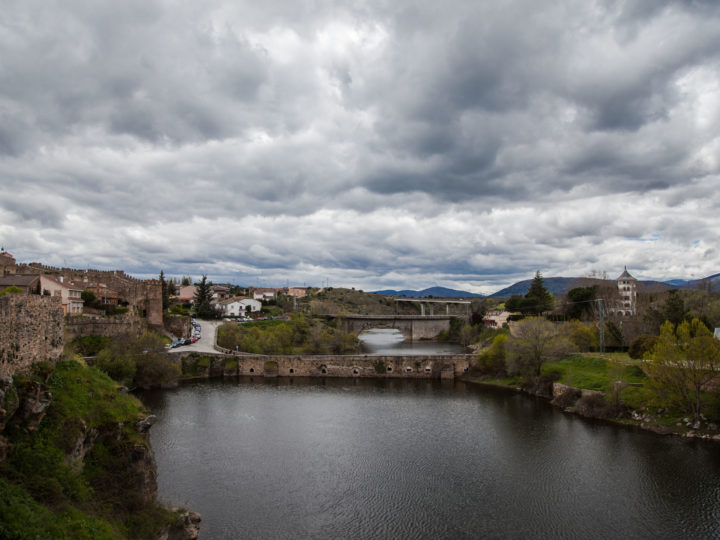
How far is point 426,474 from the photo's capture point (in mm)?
24594

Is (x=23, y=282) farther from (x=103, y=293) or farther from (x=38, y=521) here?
(x=38, y=521)

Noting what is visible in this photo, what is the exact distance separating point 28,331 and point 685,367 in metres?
38.5

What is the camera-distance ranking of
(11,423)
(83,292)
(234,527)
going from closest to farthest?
(11,423)
(234,527)
(83,292)

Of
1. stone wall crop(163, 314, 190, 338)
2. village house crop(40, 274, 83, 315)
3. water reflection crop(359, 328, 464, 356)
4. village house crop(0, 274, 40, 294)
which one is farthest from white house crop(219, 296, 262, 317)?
village house crop(0, 274, 40, 294)

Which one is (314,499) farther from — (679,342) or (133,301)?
(133,301)

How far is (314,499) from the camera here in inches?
845

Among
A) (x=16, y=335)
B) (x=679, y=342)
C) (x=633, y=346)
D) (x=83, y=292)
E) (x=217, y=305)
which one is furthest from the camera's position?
(x=217, y=305)

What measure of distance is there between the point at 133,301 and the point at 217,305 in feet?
123

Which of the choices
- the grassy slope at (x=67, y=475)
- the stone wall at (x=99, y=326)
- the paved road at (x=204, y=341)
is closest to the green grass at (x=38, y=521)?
Answer: the grassy slope at (x=67, y=475)

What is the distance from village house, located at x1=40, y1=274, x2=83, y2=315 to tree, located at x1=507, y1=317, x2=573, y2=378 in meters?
50.7

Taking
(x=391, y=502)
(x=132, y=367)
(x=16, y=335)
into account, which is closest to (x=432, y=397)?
(x=391, y=502)

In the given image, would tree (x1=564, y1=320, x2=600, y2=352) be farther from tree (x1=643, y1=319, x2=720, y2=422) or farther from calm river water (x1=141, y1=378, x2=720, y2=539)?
tree (x1=643, y1=319, x2=720, y2=422)

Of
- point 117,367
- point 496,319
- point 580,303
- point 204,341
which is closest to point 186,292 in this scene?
point 204,341

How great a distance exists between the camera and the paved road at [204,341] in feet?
190
